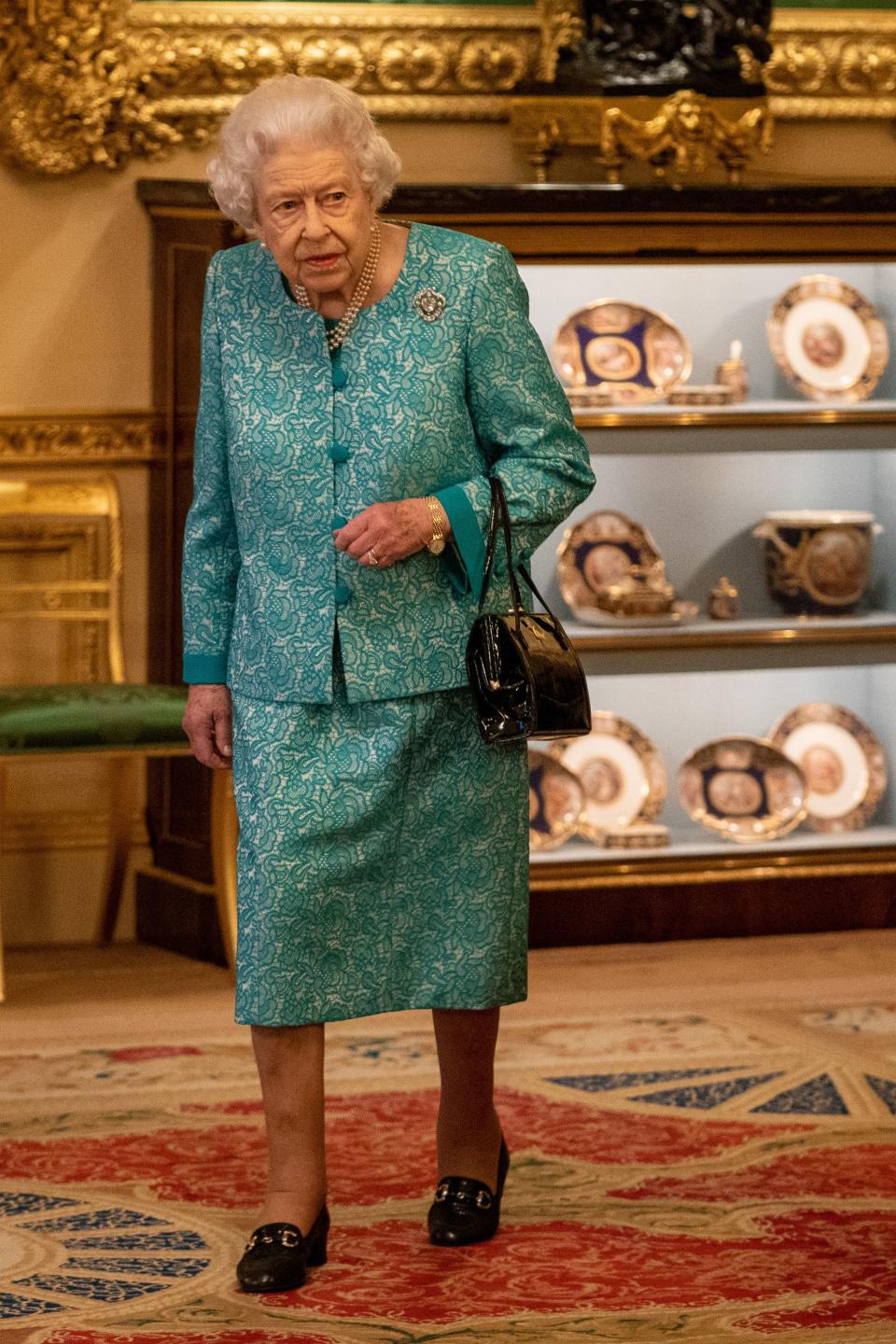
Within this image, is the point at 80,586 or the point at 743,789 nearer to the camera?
the point at 80,586

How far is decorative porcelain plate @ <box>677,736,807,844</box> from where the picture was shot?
4.99 metres

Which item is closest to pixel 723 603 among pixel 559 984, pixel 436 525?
pixel 559 984

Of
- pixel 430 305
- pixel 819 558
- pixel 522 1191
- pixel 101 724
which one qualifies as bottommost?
pixel 522 1191

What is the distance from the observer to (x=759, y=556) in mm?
5094

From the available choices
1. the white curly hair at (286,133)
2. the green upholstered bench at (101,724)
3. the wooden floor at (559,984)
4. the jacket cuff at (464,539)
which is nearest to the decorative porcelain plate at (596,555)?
the wooden floor at (559,984)

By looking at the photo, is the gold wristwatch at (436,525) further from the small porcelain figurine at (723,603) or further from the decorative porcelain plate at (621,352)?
the small porcelain figurine at (723,603)

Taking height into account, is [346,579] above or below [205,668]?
above

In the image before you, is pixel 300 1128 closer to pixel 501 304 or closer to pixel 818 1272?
pixel 818 1272

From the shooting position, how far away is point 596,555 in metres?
4.94

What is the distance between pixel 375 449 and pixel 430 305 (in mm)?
204

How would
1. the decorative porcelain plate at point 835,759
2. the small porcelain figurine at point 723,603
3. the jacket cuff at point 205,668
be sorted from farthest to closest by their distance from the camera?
the decorative porcelain plate at point 835,759 < the small porcelain figurine at point 723,603 < the jacket cuff at point 205,668

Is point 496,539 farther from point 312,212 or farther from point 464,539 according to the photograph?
point 312,212

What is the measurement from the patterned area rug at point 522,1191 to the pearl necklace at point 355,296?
1250 mm

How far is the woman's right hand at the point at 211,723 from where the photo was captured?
283 centimetres
